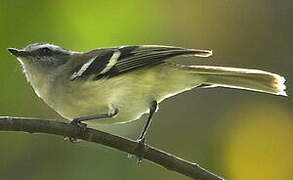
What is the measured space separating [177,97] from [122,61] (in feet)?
7.03

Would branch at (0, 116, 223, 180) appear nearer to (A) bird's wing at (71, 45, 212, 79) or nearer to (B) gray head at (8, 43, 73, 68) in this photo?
(A) bird's wing at (71, 45, 212, 79)

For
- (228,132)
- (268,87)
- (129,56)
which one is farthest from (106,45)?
(228,132)

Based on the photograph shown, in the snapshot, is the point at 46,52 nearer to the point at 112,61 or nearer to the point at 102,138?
the point at 112,61

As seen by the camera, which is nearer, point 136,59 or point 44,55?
point 136,59

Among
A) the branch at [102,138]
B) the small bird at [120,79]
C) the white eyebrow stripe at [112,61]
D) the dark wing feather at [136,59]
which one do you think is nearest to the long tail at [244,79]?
the small bird at [120,79]

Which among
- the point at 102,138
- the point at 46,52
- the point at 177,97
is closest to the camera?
the point at 102,138

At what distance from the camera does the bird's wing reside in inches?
143

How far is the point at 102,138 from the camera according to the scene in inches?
116

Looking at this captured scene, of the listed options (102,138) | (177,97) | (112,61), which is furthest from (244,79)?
(177,97)

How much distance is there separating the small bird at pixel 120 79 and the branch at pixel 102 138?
36 cm

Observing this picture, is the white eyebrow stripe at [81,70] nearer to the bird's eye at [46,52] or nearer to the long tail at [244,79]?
the bird's eye at [46,52]

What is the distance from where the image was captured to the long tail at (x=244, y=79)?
11.6 ft

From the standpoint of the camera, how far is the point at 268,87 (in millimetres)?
3543

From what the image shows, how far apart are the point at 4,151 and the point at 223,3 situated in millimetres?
2148
